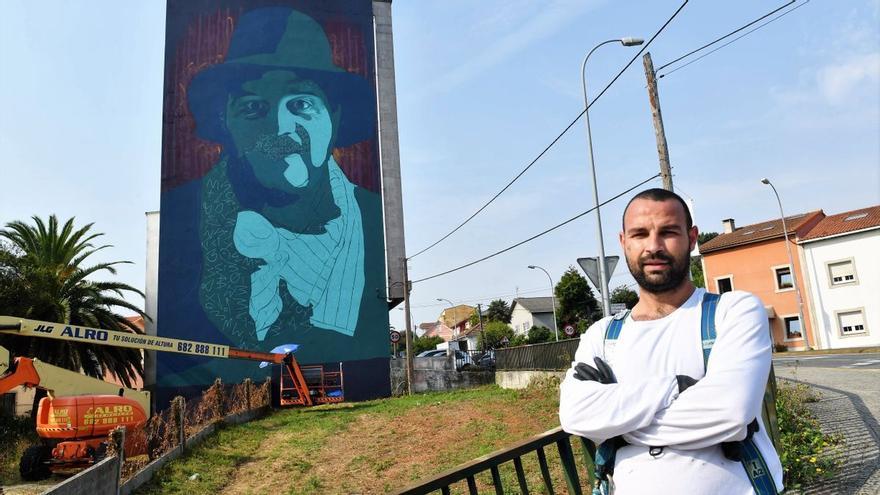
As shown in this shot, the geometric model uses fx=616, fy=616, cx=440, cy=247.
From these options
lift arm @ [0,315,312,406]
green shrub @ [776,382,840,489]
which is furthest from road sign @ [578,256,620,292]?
lift arm @ [0,315,312,406]

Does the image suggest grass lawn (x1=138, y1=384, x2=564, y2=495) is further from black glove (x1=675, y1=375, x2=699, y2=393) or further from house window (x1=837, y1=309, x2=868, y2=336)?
house window (x1=837, y1=309, x2=868, y2=336)

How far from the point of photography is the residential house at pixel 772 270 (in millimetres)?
36594

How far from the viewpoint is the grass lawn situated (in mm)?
11672

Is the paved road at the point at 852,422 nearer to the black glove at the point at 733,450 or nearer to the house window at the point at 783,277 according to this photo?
the black glove at the point at 733,450

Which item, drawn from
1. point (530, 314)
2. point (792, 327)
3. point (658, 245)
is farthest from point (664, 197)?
point (530, 314)

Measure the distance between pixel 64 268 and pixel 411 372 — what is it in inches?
587

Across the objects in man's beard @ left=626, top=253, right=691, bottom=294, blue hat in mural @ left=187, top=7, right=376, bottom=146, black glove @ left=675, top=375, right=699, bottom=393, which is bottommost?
black glove @ left=675, top=375, right=699, bottom=393

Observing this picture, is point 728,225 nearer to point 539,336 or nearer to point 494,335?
point 539,336

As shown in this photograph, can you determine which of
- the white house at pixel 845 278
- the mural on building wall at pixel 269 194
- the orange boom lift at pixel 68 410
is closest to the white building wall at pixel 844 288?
the white house at pixel 845 278

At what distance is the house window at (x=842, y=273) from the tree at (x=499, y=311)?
48.6 meters

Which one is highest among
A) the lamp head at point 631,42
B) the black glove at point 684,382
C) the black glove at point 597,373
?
the lamp head at point 631,42

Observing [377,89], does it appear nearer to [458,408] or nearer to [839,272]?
[458,408]

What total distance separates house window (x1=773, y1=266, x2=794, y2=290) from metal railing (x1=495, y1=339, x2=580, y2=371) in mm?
A: 22256

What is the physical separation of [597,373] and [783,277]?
40867mm
